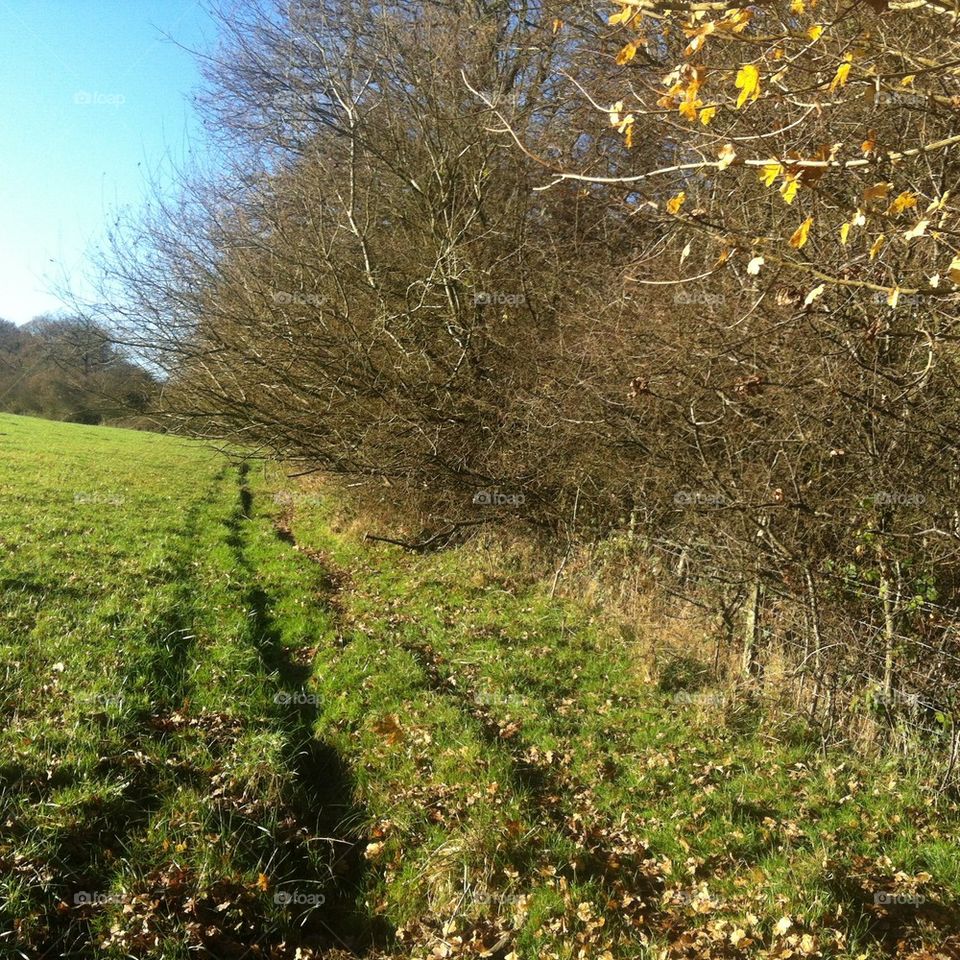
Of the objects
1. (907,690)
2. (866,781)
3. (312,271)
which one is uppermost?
(312,271)

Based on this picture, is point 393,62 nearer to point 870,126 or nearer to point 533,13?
point 533,13

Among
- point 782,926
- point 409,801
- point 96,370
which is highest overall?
point 96,370

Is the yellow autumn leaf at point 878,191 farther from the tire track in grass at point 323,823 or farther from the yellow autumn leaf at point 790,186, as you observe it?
the tire track in grass at point 323,823

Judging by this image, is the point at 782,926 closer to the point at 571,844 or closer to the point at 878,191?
the point at 571,844

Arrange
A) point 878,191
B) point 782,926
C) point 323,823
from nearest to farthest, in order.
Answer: point 878,191 → point 782,926 → point 323,823

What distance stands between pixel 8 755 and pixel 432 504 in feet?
24.4

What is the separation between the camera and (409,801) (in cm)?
422

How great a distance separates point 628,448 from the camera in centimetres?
770

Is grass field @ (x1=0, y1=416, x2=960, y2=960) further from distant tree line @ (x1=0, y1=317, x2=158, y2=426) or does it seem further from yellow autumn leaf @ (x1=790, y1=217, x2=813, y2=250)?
distant tree line @ (x1=0, y1=317, x2=158, y2=426)

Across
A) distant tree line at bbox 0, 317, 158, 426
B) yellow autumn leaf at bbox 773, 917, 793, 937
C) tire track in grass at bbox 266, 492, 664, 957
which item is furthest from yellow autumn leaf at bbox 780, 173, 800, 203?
distant tree line at bbox 0, 317, 158, 426

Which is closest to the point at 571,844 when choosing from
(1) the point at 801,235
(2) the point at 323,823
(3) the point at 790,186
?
(2) the point at 323,823

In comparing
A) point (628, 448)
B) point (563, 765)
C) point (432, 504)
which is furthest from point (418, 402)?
point (563, 765)

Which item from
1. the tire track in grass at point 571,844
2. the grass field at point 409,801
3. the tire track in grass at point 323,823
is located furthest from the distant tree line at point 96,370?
the tire track in grass at point 571,844

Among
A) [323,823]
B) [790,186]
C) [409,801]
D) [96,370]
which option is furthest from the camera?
[96,370]
